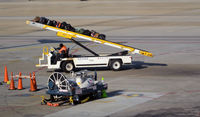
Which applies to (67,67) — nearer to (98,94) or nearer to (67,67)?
(67,67)

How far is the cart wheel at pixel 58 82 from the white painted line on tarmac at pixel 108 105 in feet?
3.95

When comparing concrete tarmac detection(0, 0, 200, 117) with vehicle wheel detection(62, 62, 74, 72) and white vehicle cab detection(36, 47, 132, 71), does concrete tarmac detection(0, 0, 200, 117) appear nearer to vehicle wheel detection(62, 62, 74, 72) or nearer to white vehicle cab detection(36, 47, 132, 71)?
white vehicle cab detection(36, 47, 132, 71)

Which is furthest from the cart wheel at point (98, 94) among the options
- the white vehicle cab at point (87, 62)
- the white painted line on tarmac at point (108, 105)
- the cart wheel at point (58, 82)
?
the white vehicle cab at point (87, 62)

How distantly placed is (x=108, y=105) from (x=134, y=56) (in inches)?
640

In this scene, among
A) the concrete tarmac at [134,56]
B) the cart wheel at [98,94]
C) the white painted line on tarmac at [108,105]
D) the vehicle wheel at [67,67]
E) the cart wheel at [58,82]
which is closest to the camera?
the white painted line on tarmac at [108,105]

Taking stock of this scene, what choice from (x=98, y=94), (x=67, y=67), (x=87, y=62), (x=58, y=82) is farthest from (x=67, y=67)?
(x=58, y=82)

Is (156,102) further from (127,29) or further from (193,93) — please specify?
(127,29)

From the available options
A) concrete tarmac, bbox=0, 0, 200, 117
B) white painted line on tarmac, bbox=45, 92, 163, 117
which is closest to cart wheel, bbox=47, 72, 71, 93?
concrete tarmac, bbox=0, 0, 200, 117

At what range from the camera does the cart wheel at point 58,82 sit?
18922 mm

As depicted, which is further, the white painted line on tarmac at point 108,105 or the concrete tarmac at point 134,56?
the concrete tarmac at point 134,56

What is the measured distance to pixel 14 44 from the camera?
42.5 m

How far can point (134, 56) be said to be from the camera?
34500mm

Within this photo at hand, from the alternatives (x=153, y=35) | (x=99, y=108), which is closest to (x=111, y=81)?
(x=99, y=108)

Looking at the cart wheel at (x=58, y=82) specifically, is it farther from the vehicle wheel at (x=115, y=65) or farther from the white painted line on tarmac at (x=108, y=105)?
the vehicle wheel at (x=115, y=65)
